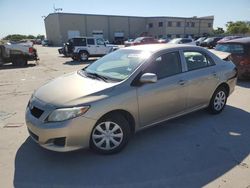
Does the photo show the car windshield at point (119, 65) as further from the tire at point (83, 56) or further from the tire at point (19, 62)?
the tire at point (83, 56)

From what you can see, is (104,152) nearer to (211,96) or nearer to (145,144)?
(145,144)

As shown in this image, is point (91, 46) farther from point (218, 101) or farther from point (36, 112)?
point (36, 112)

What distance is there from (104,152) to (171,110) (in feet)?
4.81

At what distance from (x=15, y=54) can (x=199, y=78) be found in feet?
46.7

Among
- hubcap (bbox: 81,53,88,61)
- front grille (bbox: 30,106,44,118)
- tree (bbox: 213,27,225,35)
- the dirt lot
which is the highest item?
front grille (bbox: 30,106,44,118)

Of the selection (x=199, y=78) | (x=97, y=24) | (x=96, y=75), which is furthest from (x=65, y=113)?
(x=97, y=24)

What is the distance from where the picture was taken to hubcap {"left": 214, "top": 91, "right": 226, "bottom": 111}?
5198mm

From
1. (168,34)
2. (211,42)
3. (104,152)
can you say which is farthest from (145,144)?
(168,34)

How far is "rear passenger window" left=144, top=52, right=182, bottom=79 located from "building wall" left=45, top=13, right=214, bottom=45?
49145 millimetres

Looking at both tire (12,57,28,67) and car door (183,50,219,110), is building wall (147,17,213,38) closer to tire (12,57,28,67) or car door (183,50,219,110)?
tire (12,57,28,67)

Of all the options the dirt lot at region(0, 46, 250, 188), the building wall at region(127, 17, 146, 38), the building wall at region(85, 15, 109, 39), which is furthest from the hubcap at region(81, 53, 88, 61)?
the building wall at region(127, 17, 146, 38)

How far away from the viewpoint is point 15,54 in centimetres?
1558

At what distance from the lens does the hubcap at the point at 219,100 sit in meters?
5.20

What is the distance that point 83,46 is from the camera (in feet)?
59.0
